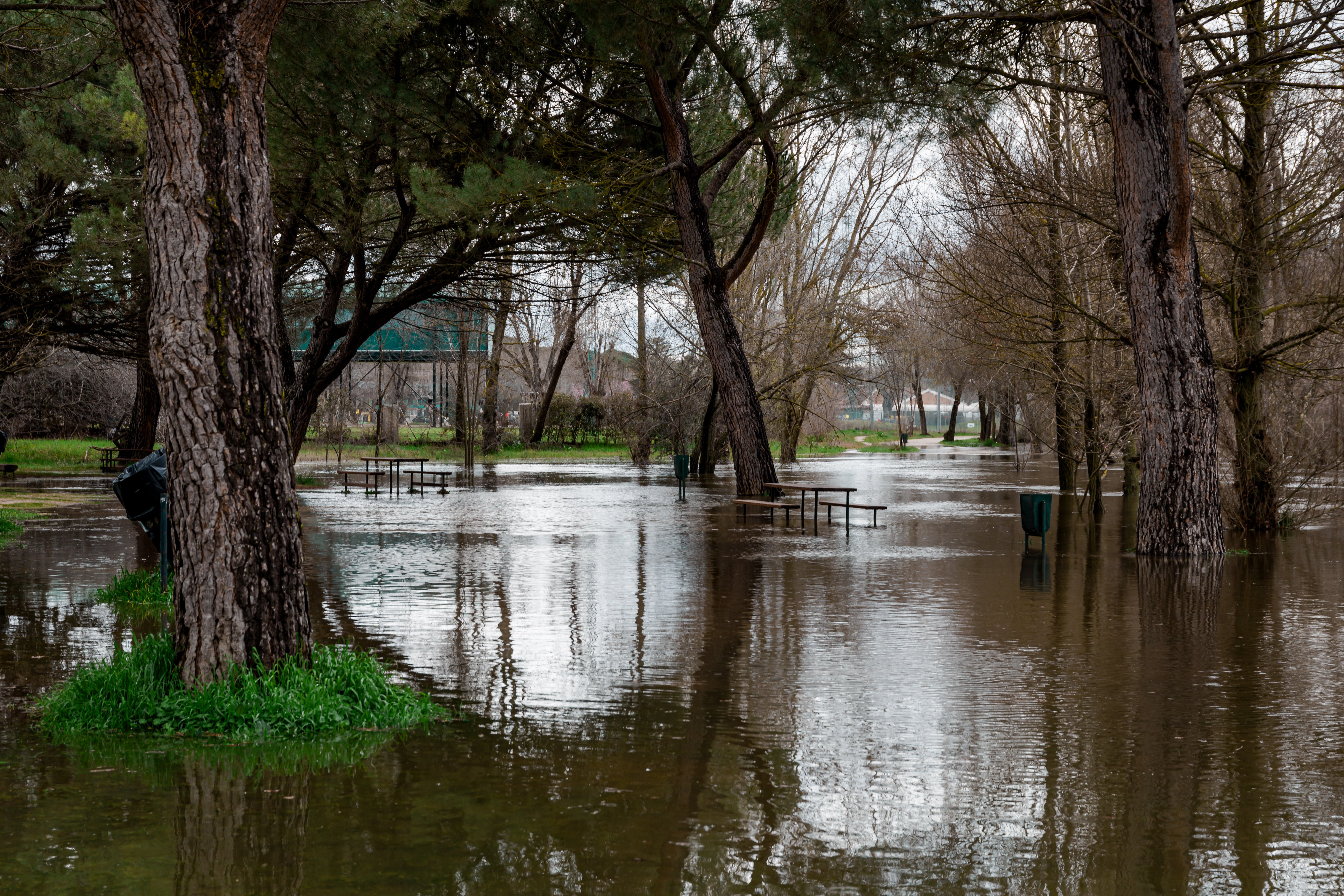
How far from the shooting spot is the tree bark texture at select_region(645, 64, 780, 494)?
2036cm

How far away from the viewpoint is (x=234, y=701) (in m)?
5.68

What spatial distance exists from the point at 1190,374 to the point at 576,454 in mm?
32788

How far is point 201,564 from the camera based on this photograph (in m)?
5.81

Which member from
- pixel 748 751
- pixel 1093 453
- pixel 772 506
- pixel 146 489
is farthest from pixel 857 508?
pixel 748 751

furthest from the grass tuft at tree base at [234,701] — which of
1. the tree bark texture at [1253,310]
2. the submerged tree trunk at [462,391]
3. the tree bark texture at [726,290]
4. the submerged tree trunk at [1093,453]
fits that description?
the submerged tree trunk at [462,391]

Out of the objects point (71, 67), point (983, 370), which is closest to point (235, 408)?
point (71, 67)

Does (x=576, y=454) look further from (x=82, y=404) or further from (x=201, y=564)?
(x=201, y=564)

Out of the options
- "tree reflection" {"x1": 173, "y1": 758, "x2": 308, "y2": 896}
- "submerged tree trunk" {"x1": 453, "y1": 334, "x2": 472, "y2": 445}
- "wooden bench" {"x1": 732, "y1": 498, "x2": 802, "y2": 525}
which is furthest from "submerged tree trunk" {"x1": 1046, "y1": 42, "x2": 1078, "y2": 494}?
"submerged tree trunk" {"x1": 453, "y1": 334, "x2": 472, "y2": 445}

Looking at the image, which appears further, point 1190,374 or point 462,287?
point 462,287

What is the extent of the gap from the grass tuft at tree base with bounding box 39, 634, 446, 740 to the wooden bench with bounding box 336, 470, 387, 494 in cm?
1765

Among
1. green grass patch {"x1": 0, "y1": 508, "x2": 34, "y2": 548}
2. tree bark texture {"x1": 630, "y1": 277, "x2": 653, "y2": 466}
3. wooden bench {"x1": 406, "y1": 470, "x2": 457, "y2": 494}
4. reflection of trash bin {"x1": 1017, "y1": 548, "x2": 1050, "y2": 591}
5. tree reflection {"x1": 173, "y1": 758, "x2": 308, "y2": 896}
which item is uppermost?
tree bark texture {"x1": 630, "y1": 277, "x2": 653, "y2": 466}

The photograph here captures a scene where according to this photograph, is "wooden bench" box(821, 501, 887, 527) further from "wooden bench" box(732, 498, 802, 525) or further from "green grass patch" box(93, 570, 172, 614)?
"green grass patch" box(93, 570, 172, 614)

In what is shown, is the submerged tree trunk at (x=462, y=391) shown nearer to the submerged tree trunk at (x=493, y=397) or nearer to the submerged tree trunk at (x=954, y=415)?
the submerged tree trunk at (x=493, y=397)

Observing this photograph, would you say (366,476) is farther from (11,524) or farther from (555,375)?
(555,375)
